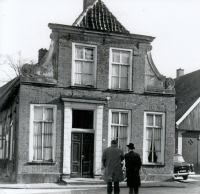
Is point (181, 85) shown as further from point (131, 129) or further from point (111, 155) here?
point (111, 155)

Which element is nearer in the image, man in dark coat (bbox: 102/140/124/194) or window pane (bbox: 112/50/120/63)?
man in dark coat (bbox: 102/140/124/194)

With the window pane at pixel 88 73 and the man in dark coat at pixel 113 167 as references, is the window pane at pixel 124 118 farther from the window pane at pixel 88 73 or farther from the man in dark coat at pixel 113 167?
the man in dark coat at pixel 113 167

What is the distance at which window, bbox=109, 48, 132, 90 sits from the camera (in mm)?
18578

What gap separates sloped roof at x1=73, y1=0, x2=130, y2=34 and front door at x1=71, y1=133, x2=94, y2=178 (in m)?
5.04

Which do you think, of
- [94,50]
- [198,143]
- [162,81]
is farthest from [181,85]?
[94,50]

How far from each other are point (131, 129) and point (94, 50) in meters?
4.01

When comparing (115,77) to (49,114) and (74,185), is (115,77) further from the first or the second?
(74,185)

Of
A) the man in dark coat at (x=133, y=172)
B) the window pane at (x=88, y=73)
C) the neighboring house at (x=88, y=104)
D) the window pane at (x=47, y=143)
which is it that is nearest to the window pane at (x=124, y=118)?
the neighboring house at (x=88, y=104)

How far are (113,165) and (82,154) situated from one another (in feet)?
22.8

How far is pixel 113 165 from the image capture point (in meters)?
11.0

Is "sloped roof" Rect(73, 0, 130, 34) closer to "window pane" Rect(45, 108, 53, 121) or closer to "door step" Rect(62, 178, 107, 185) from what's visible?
"window pane" Rect(45, 108, 53, 121)

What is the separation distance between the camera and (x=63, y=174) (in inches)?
679

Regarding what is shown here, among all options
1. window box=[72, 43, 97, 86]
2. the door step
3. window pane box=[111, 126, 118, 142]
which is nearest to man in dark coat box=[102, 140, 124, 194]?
the door step

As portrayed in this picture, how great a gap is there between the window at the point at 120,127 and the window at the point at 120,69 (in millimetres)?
1234
